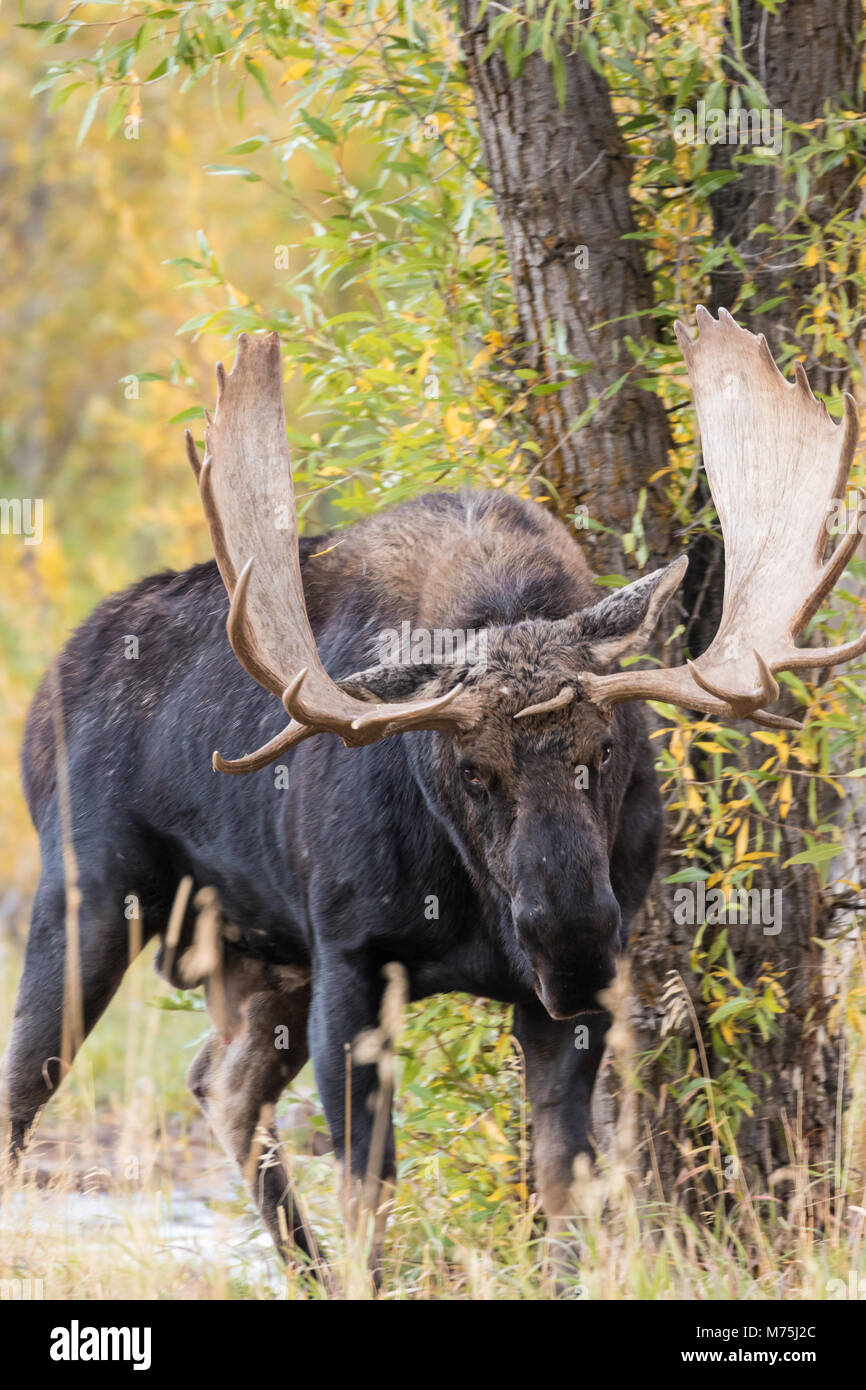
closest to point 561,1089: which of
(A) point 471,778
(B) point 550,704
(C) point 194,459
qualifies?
(A) point 471,778

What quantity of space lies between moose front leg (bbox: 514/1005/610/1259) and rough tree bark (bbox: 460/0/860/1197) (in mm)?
474

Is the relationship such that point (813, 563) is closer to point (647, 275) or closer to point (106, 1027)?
point (647, 275)

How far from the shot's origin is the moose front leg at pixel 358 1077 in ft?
13.9

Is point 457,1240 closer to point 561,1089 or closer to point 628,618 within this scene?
point 561,1089

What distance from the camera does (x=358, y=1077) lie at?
4273mm

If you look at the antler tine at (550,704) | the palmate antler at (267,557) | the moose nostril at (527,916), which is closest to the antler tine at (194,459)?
the palmate antler at (267,557)

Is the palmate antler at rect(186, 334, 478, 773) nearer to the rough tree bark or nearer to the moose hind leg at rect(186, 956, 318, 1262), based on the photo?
the rough tree bark

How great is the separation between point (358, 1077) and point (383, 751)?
2.73 feet

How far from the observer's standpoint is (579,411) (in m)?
4.96

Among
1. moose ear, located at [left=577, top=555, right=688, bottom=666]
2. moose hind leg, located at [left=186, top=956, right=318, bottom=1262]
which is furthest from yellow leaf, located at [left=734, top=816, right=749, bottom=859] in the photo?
moose hind leg, located at [left=186, top=956, right=318, bottom=1262]

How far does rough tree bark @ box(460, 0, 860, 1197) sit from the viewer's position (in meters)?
4.84

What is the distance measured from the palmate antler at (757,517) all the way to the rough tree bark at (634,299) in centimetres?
65

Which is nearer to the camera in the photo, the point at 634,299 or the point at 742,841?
the point at 742,841

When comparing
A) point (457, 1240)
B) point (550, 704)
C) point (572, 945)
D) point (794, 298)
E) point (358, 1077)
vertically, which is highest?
point (794, 298)
